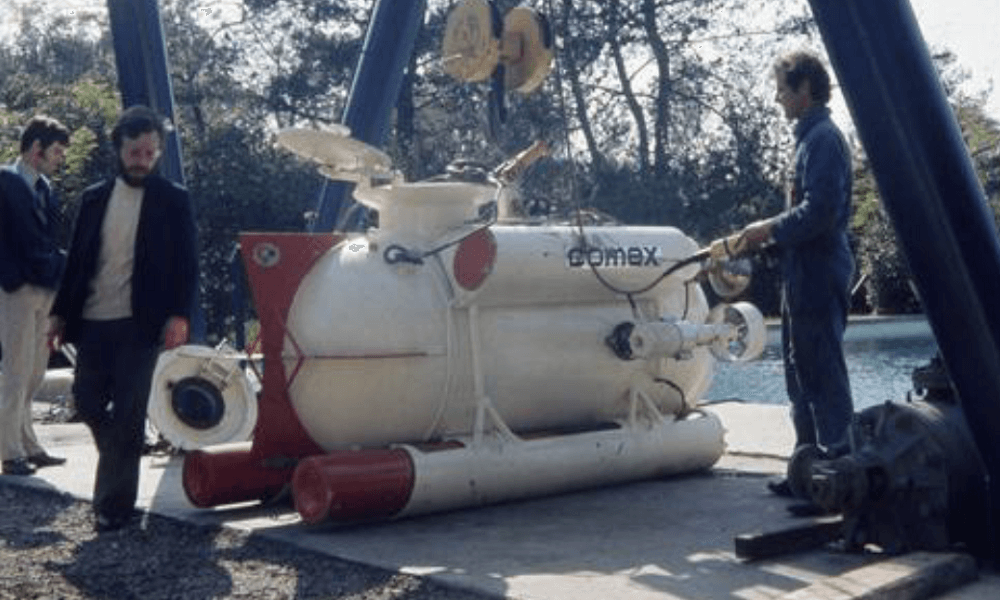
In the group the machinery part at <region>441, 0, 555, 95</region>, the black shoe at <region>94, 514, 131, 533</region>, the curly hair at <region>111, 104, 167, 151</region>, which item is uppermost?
the machinery part at <region>441, 0, 555, 95</region>

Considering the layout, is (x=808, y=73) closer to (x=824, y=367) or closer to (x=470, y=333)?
(x=824, y=367)

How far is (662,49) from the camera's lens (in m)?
21.8

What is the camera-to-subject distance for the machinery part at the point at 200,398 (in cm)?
562

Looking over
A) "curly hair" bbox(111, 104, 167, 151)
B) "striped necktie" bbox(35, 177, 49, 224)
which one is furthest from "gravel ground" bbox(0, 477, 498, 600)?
"striped necktie" bbox(35, 177, 49, 224)

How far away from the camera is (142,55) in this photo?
7422 millimetres

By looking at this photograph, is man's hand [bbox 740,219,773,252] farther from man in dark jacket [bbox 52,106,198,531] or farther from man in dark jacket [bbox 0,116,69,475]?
man in dark jacket [bbox 0,116,69,475]

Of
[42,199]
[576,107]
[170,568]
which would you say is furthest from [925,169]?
[576,107]

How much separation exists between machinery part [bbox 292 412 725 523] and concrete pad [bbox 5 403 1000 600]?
0.07 meters

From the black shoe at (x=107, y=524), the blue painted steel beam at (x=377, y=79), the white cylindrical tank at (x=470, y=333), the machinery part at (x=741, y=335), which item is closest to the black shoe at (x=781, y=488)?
the machinery part at (x=741, y=335)

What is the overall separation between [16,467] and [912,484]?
13.2ft

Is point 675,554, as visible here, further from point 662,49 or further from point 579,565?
point 662,49

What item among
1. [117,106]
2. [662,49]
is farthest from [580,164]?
[117,106]

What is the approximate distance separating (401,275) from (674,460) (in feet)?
4.57

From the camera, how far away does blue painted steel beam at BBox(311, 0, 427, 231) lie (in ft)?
23.5
